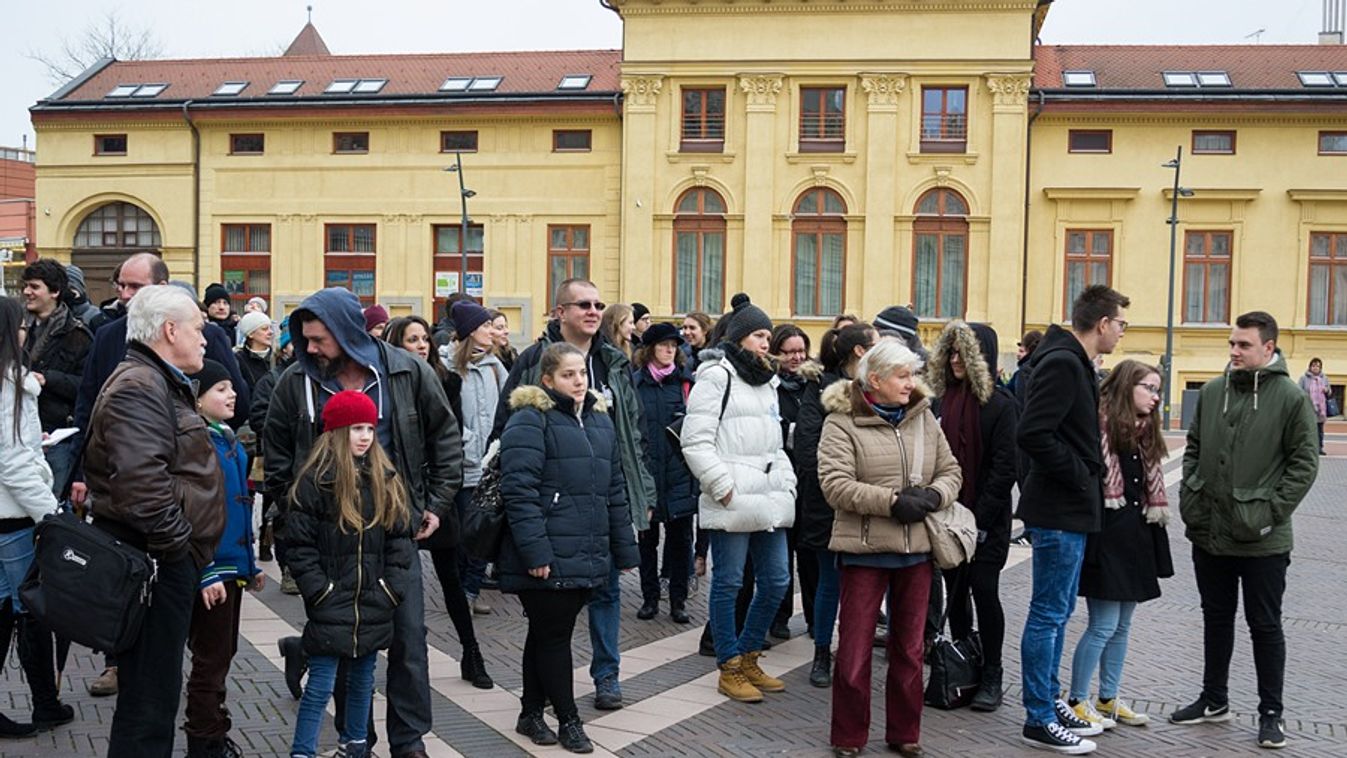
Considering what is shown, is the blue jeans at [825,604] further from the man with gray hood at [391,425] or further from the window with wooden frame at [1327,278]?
the window with wooden frame at [1327,278]

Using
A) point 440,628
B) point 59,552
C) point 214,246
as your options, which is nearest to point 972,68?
point 214,246

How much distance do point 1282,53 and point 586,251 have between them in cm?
2134

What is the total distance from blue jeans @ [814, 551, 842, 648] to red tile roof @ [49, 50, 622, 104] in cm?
3112

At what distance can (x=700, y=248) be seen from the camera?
3650cm

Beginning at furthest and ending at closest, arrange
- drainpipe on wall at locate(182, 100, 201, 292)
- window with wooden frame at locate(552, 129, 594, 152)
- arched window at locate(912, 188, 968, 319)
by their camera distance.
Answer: drainpipe on wall at locate(182, 100, 201, 292)
window with wooden frame at locate(552, 129, 594, 152)
arched window at locate(912, 188, 968, 319)

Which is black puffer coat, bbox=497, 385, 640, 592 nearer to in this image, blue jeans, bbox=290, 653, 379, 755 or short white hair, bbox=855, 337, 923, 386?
blue jeans, bbox=290, 653, 379, 755

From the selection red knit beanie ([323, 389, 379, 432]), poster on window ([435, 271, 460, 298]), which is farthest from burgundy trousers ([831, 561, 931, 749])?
poster on window ([435, 271, 460, 298])


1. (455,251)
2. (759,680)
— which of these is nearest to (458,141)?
(455,251)

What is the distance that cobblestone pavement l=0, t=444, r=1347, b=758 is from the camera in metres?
6.36

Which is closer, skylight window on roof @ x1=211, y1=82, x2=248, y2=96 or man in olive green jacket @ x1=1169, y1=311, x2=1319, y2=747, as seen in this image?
man in olive green jacket @ x1=1169, y1=311, x2=1319, y2=747

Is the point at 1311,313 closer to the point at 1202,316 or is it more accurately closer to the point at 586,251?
the point at 1202,316

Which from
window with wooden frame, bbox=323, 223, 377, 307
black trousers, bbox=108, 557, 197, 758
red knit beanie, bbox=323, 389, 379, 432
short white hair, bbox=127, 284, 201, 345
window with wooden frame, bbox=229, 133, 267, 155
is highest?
window with wooden frame, bbox=229, 133, 267, 155

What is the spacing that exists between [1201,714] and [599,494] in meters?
3.55

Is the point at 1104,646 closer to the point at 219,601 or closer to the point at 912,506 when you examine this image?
the point at 912,506
